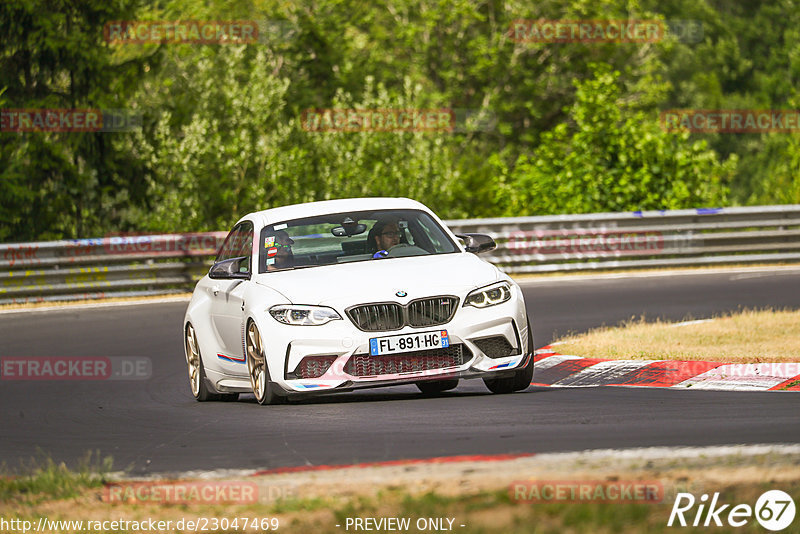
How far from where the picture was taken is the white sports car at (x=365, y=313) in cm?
905

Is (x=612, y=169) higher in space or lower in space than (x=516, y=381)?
lower

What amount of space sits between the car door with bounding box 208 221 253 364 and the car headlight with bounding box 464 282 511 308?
5.82ft

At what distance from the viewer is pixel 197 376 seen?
11102 millimetres

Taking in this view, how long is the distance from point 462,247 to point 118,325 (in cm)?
812

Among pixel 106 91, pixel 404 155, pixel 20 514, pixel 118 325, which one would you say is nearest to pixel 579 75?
pixel 404 155

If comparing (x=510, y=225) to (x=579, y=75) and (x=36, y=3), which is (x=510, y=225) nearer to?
(x=36, y=3)

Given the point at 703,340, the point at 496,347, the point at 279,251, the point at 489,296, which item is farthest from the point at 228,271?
the point at 703,340

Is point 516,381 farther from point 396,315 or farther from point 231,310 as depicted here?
point 231,310

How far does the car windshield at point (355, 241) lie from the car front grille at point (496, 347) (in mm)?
1150

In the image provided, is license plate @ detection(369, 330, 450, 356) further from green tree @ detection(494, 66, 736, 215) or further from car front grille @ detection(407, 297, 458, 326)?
green tree @ detection(494, 66, 736, 215)

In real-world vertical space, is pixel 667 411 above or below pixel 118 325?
above

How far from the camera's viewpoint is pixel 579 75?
48.6 meters

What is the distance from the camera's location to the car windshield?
1013cm

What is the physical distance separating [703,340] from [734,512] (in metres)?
Result: 7.66
